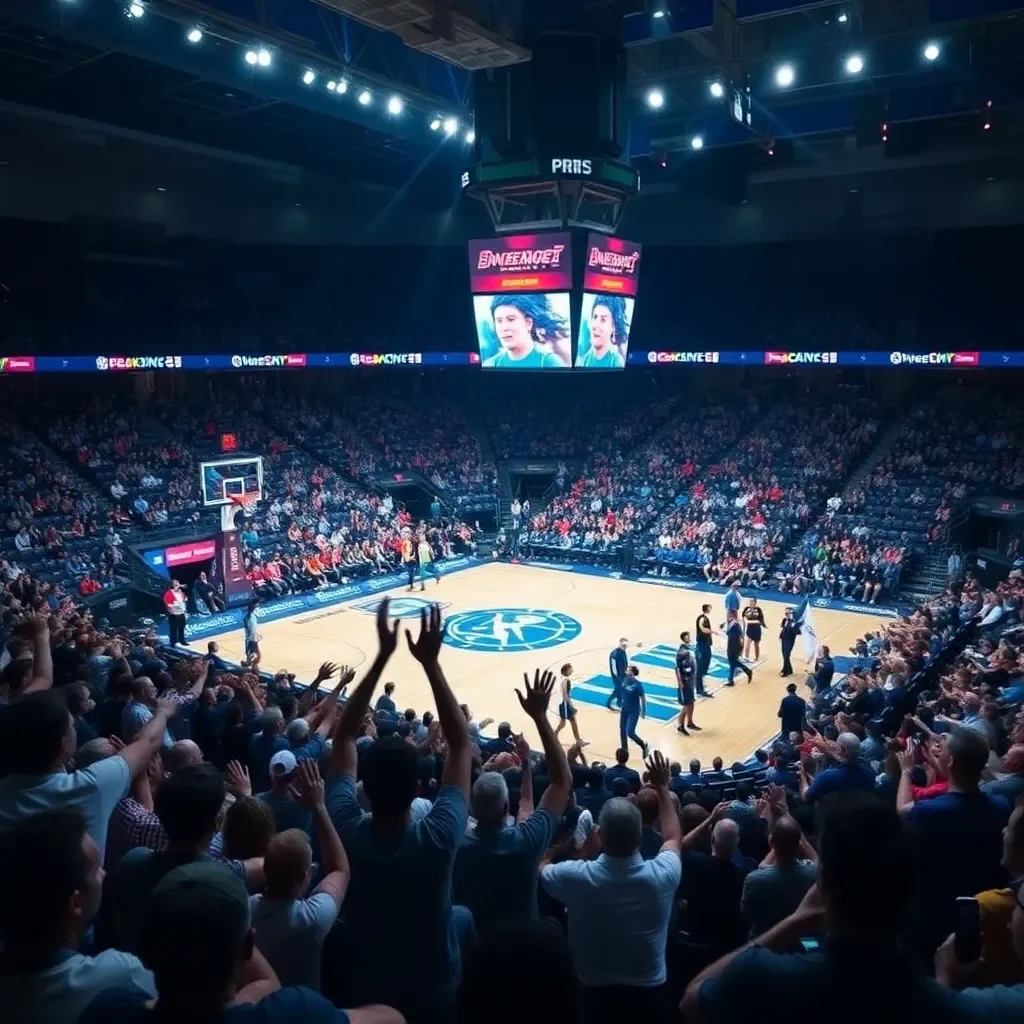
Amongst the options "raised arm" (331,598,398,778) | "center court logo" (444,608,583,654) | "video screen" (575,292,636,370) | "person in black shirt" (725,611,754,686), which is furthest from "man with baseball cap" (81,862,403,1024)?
"video screen" (575,292,636,370)

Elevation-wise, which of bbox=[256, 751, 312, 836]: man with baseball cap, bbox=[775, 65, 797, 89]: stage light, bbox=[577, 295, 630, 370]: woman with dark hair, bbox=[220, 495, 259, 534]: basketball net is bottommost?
bbox=[220, 495, 259, 534]: basketball net

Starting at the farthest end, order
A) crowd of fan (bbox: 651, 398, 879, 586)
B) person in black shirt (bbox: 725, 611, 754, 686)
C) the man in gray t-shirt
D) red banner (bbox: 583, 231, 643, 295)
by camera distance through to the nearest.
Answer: crowd of fan (bbox: 651, 398, 879, 586) < red banner (bbox: 583, 231, 643, 295) < person in black shirt (bbox: 725, 611, 754, 686) < the man in gray t-shirt

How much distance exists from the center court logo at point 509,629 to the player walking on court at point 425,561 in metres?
3.42

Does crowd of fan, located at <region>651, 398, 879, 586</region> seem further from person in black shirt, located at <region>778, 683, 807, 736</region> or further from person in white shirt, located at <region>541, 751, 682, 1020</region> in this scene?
person in white shirt, located at <region>541, 751, 682, 1020</region>

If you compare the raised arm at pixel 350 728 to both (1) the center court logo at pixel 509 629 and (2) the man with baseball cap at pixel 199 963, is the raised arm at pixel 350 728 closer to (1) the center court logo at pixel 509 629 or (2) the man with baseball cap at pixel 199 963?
(2) the man with baseball cap at pixel 199 963

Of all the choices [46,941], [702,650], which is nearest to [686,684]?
[702,650]

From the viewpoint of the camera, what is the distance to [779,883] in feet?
13.4

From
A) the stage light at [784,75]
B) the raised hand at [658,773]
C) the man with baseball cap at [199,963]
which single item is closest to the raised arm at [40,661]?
the raised hand at [658,773]

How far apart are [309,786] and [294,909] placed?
42 centimetres

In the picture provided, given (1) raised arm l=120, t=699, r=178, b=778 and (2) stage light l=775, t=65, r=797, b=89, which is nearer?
(1) raised arm l=120, t=699, r=178, b=778

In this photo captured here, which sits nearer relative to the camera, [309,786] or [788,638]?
[309,786]

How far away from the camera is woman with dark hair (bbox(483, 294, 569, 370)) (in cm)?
2198

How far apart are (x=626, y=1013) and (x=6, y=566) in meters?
19.1

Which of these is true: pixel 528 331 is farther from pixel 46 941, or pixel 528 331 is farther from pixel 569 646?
pixel 46 941
